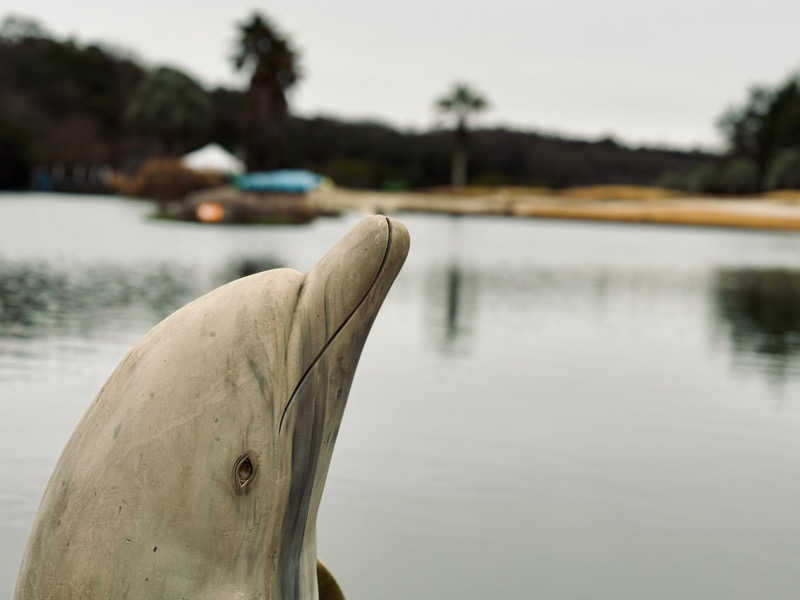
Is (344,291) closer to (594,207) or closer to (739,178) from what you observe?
(594,207)

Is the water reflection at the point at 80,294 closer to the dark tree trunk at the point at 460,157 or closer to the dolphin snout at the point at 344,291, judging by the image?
the dolphin snout at the point at 344,291

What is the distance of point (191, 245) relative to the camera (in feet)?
80.3

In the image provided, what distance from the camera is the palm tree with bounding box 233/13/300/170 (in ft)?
168

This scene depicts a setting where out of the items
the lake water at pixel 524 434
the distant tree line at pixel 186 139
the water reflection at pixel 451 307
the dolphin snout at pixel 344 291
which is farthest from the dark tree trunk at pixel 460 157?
the dolphin snout at pixel 344 291

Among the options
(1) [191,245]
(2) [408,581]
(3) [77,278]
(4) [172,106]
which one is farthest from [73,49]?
(2) [408,581]

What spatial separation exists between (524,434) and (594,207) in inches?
2209

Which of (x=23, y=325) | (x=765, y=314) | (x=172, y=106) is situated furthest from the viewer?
(x=172, y=106)

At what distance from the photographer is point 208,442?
5.21 feet

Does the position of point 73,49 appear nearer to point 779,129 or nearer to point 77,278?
point 779,129

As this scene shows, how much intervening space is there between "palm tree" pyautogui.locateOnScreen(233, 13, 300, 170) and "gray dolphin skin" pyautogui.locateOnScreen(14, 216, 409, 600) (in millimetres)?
51339

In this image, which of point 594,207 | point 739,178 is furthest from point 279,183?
point 739,178

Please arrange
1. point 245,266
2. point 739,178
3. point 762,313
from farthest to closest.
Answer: point 739,178 < point 245,266 < point 762,313

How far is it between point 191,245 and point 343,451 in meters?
19.4

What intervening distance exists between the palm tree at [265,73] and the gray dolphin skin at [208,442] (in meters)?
51.3
